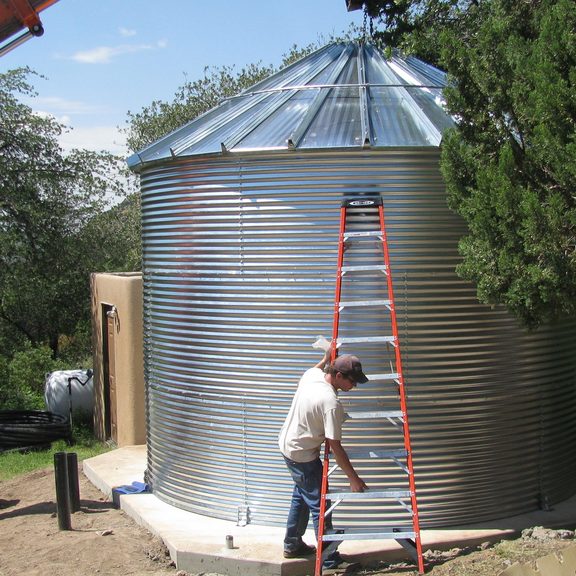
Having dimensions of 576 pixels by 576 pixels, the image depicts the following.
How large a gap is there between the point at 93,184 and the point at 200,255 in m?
13.6

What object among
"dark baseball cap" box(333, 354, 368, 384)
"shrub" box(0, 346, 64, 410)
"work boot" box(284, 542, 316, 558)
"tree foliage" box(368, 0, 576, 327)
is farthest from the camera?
"shrub" box(0, 346, 64, 410)

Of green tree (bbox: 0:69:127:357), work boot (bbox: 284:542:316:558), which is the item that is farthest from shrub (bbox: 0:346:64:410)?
work boot (bbox: 284:542:316:558)

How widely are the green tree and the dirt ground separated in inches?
435

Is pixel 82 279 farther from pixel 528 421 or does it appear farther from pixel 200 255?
pixel 528 421

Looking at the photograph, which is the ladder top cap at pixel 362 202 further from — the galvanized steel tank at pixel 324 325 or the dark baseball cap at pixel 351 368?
the dark baseball cap at pixel 351 368

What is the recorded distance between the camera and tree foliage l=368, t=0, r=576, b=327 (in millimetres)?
5953

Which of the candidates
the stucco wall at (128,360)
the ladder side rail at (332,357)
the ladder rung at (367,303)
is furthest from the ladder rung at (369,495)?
the stucco wall at (128,360)

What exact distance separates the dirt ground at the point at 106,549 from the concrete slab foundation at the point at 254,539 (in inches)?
4.8

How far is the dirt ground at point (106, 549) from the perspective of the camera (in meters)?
6.68

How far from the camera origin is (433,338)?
747 cm

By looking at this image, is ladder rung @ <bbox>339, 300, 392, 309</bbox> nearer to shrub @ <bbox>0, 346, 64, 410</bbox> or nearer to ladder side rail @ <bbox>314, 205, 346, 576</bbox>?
ladder side rail @ <bbox>314, 205, 346, 576</bbox>

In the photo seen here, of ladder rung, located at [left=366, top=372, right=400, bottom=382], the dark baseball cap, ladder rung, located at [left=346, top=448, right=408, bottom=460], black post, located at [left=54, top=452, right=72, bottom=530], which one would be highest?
the dark baseball cap

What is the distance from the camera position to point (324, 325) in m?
7.47

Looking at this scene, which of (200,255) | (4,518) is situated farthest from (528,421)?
(4,518)
